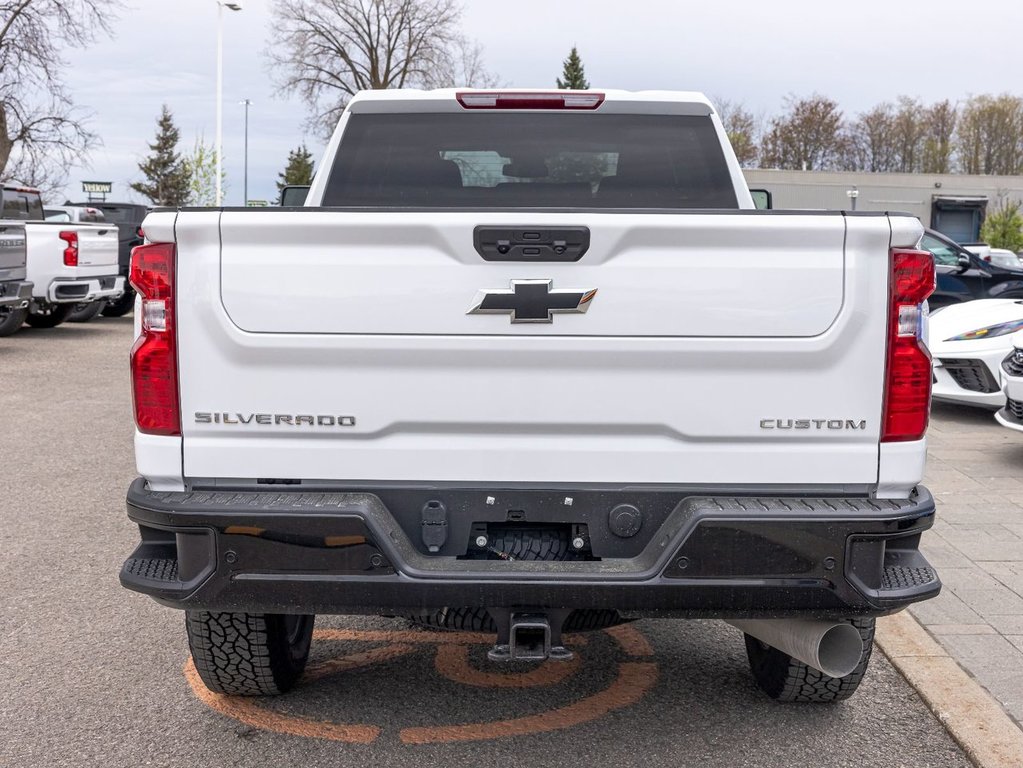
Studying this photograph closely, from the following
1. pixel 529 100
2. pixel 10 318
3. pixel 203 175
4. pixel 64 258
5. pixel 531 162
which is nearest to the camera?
pixel 529 100

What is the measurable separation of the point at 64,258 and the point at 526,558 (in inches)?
595

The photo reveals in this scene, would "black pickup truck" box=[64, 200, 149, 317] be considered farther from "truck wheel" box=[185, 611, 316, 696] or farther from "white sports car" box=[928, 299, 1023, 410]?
"truck wheel" box=[185, 611, 316, 696]

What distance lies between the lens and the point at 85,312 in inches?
783

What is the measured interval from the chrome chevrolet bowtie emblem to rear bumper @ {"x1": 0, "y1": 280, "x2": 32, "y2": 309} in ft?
43.9

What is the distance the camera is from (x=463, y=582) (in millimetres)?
3025

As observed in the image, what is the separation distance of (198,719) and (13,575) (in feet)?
6.83

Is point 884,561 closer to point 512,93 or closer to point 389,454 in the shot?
point 389,454

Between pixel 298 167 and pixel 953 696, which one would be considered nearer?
pixel 953 696

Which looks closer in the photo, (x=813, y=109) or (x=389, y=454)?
(x=389, y=454)

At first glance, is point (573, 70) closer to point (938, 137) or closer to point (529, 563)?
point (938, 137)

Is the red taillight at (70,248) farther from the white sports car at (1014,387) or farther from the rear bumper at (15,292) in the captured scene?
the white sports car at (1014,387)

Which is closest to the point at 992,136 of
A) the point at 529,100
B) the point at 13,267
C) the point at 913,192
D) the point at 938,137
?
the point at 938,137

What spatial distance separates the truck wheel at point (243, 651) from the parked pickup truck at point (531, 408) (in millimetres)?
532

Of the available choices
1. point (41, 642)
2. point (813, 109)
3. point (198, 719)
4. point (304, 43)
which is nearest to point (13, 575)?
point (41, 642)
